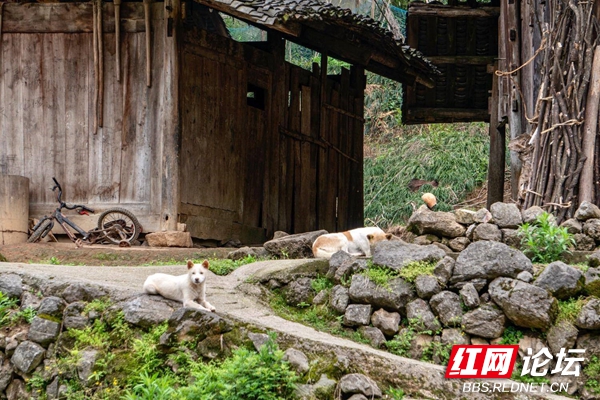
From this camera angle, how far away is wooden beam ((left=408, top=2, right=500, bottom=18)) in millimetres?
17844

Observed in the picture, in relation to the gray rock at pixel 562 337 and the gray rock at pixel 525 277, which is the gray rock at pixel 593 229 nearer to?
the gray rock at pixel 525 277

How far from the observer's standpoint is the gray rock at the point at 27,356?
911 centimetres

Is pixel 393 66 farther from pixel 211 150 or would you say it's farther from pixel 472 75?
pixel 211 150

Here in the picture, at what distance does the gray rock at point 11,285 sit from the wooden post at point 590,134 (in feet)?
20.6

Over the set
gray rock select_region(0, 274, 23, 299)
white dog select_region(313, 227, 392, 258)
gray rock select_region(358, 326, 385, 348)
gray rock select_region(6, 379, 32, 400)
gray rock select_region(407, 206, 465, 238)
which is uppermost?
gray rock select_region(407, 206, 465, 238)

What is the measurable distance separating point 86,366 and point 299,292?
2518mm

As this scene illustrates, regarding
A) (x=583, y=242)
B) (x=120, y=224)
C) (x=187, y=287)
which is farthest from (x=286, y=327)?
(x=120, y=224)

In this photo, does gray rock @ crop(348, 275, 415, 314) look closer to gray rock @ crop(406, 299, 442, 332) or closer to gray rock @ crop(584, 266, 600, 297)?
gray rock @ crop(406, 299, 442, 332)

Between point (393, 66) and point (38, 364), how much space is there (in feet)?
32.5

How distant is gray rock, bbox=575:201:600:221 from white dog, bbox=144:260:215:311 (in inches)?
168

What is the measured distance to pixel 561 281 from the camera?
9.16 metres

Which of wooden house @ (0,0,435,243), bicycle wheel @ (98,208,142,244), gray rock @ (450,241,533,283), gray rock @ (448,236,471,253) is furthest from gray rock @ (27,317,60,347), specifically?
wooden house @ (0,0,435,243)

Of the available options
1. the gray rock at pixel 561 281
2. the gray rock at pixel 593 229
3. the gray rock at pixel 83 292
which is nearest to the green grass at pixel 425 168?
the gray rock at pixel 593 229

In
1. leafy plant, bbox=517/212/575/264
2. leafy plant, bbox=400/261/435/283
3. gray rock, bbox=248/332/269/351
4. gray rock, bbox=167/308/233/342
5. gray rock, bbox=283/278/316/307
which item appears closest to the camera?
gray rock, bbox=248/332/269/351
